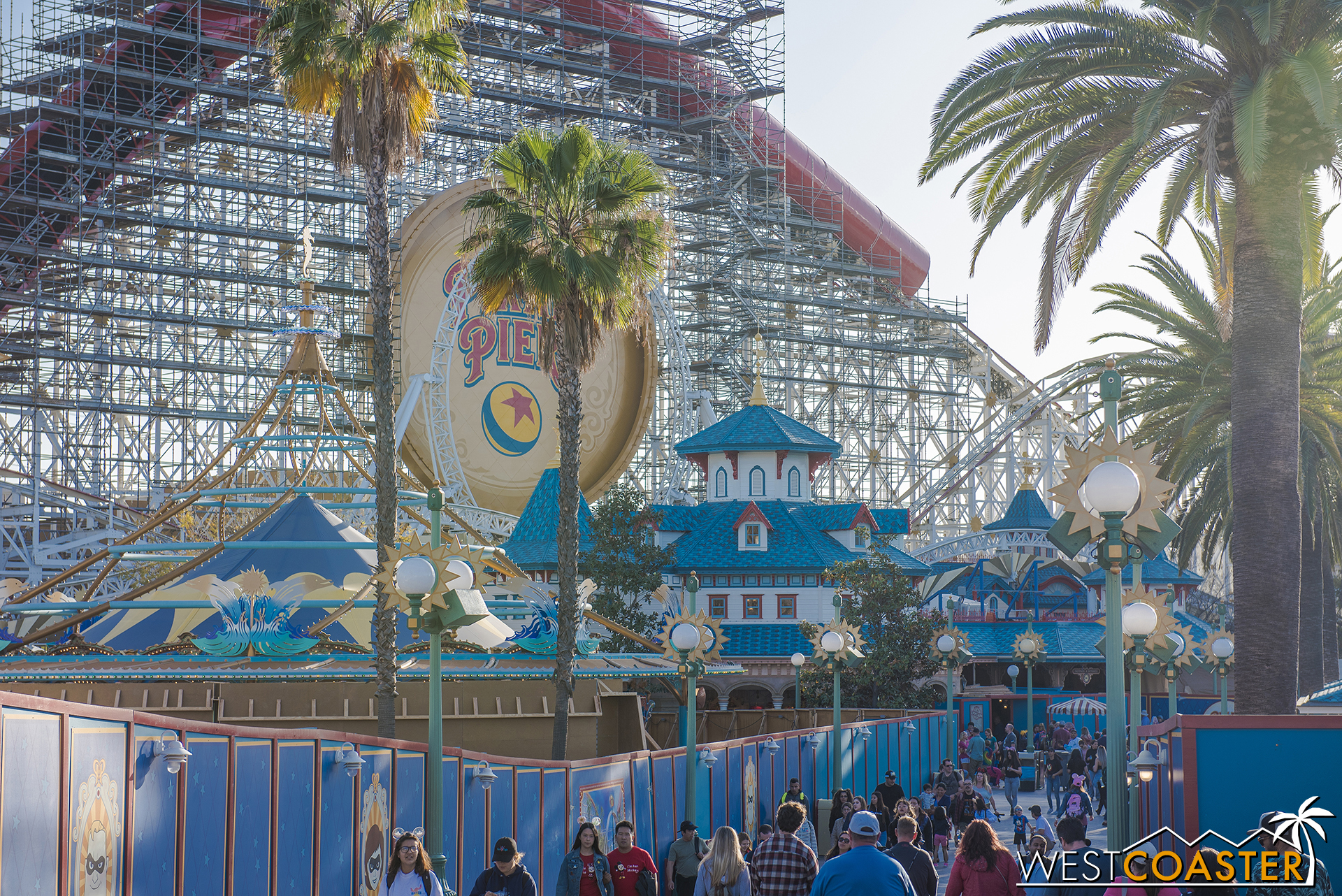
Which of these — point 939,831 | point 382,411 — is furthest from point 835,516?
point 382,411

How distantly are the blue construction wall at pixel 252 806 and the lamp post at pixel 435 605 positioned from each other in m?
0.38

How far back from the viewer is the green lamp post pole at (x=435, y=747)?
12.2 m

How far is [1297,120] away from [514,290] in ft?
33.8

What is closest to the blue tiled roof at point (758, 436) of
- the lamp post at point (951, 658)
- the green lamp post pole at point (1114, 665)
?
the lamp post at point (951, 658)

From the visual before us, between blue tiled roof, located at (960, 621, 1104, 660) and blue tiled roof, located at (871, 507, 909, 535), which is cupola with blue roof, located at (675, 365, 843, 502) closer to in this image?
blue tiled roof, located at (871, 507, 909, 535)

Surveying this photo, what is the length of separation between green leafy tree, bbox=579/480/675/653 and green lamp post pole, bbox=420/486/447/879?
29.5 metres

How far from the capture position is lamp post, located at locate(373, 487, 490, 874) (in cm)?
1247

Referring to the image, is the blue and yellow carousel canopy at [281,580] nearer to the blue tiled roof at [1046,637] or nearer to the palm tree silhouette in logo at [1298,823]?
the palm tree silhouette in logo at [1298,823]

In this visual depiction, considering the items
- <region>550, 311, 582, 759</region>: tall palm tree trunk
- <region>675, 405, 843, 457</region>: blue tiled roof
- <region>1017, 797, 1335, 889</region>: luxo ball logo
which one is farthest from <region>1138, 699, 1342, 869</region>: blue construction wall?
<region>675, 405, 843, 457</region>: blue tiled roof

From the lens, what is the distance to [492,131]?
181 feet

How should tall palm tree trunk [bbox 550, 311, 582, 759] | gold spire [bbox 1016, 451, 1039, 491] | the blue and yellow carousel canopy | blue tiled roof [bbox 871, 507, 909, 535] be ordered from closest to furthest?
tall palm tree trunk [bbox 550, 311, 582, 759] → the blue and yellow carousel canopy → blue tiled roof [bbox 871, 507, 909, 535] → gold spire [bbox 1016, 451, 1039, 491]

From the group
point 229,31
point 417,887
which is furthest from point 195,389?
point 417,887

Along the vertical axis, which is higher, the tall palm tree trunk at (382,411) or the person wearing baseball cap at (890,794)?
the tall palm tree trunk at (382,411)

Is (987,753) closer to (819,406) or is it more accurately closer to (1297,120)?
(1297,120)
